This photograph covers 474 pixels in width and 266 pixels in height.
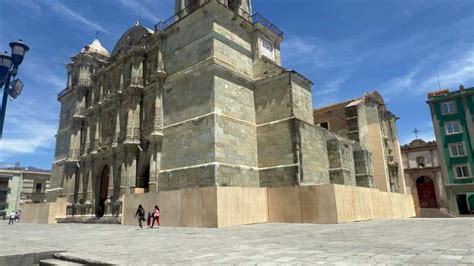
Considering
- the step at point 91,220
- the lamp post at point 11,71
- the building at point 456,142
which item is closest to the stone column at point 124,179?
the step at point 91,220

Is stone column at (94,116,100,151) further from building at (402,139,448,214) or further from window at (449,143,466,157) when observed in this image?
building at (402,139,448,214)

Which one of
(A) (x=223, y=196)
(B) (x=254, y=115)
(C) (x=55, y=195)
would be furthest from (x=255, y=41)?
(C) (x=55, y=195)

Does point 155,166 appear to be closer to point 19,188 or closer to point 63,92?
point 63,92

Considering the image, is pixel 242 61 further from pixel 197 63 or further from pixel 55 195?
pixel 55 195

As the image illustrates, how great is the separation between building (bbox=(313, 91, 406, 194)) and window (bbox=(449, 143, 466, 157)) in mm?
6348


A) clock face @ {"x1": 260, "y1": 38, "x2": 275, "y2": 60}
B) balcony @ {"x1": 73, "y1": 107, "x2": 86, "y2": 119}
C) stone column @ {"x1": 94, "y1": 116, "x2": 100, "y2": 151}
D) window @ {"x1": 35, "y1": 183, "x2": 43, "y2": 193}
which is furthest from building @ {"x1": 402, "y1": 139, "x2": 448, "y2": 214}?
window @ {"x1": 35, "y1": 183, "x2": 43, "y2": 193}

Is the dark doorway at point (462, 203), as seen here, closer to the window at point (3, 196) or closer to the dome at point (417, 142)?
the dome at point (417, 142)

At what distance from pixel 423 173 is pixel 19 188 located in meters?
58.0

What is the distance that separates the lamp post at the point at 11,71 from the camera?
740cm

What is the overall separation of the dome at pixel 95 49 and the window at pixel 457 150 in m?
38.4

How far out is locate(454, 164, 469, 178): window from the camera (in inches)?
1288

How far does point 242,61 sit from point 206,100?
460 cm

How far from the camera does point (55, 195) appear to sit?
30.0 metres

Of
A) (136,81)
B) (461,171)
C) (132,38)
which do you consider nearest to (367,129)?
(461,171)
